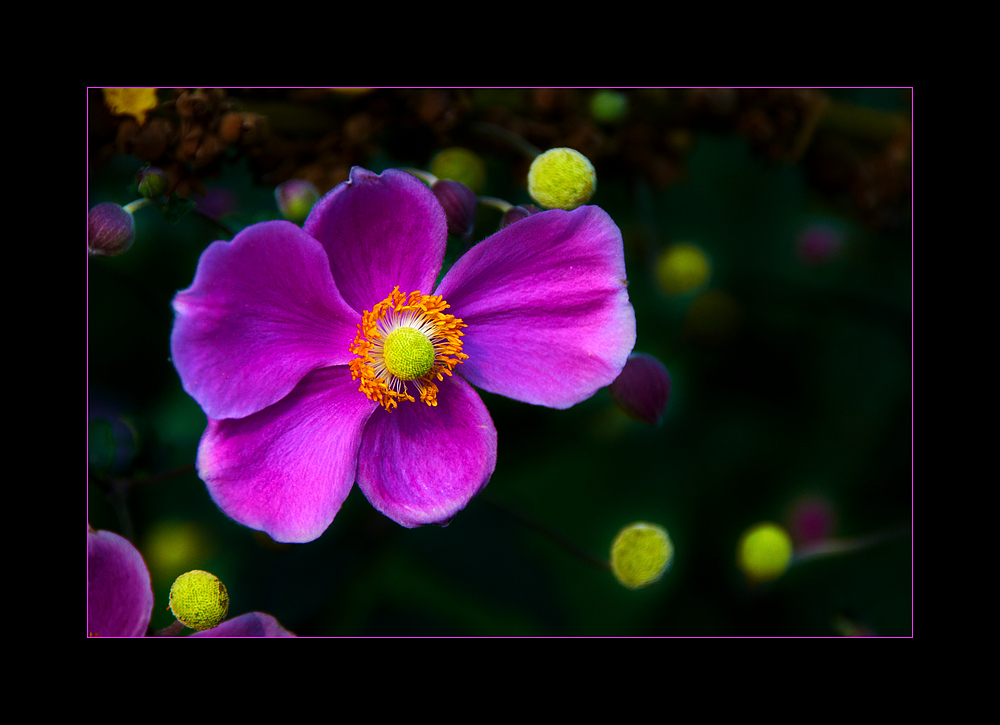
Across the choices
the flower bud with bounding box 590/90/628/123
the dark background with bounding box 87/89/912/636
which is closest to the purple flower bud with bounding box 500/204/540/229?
the dark background with bounding box 87/89/912/636

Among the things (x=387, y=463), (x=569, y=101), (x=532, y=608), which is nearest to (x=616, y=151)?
(x=569, y=101)

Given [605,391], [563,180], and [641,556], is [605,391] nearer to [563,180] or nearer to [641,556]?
[641,556]

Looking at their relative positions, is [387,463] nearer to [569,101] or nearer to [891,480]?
[569,101]

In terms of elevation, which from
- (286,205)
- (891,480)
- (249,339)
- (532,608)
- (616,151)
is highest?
(616,151)

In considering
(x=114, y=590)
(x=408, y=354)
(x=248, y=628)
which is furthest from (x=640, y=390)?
(x=114, y=590)

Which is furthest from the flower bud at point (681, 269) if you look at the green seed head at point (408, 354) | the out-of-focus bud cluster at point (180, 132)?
the out-of-focus bud cluster at point (180, 132)

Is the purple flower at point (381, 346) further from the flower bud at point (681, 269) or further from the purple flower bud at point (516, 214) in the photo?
the flower bud at point (681, 269)
